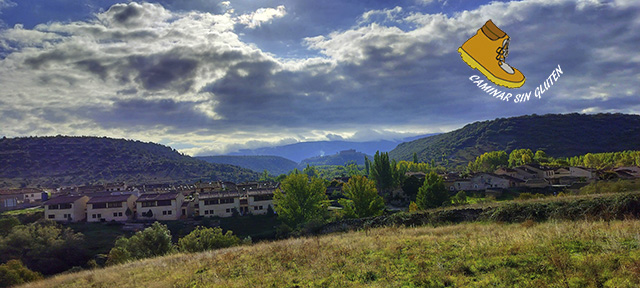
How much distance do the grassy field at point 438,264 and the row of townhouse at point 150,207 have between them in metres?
62.5

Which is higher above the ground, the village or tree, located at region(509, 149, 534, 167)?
tree, located at region(509, 149, 534, 167)

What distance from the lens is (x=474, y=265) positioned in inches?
421

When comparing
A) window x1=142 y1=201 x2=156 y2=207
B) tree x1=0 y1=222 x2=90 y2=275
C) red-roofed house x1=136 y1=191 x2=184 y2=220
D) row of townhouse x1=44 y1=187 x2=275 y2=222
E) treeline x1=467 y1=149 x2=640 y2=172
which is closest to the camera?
Result: tree x1=0 y1=222 x2=90 y2=275

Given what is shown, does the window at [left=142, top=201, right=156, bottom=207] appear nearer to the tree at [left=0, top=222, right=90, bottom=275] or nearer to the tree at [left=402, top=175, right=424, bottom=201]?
the tree at [left=0, top=222, right=90, bottom=275]

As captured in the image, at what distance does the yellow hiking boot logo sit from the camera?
13.0 metres

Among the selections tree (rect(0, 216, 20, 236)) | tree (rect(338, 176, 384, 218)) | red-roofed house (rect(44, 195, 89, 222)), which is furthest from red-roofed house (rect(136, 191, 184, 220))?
tree (rect(338, 176, 384, 218))

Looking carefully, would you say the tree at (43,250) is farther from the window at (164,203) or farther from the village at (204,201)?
the window at (164,203)

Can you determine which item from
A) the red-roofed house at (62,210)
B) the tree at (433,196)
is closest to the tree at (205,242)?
the tree at (433,196)

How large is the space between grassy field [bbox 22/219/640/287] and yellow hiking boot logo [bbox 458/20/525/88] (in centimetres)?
639

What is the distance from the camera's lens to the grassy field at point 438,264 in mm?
Result: 8961

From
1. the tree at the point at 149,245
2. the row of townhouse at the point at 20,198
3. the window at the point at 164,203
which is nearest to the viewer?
the tree at the point at 149,245

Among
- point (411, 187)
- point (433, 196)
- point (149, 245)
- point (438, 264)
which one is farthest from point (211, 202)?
point (438, 264)

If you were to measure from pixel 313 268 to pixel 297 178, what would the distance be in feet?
176

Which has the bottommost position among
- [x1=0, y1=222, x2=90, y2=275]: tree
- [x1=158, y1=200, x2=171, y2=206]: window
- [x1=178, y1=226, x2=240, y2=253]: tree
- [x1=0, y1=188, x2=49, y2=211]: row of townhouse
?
[x1=0, y1=222, x2=90, y2=275]: tree
